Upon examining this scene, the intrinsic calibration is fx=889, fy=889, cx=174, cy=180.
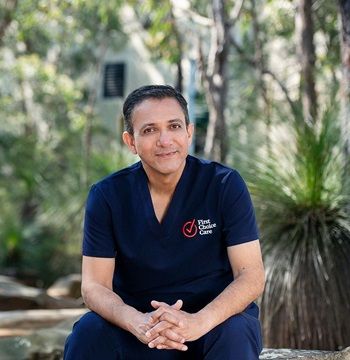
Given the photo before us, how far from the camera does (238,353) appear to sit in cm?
256

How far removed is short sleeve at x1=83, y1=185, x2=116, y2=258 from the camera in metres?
2.83

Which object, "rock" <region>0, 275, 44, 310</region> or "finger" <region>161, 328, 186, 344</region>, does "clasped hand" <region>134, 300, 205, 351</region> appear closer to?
"finger" <region>161, 328, 186, 344</region>

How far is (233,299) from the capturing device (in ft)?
8.66

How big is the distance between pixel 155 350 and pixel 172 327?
18 centimetres

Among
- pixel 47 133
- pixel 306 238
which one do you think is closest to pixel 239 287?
pixel 306 238

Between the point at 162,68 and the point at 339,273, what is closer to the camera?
the point at 339,273

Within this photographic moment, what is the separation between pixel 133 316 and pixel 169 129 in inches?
24.8

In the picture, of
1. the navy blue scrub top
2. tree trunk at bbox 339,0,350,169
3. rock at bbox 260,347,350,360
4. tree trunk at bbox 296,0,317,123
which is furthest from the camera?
tree trunk at bbox 296,0,317,123

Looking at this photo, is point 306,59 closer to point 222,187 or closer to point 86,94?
point 222,187

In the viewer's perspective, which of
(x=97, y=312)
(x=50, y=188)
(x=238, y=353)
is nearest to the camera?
(x=238, y=353)

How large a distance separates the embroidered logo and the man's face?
0.63 feet

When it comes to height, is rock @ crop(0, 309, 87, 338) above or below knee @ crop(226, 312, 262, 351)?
below

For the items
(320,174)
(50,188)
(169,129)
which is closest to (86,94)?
(50,188)

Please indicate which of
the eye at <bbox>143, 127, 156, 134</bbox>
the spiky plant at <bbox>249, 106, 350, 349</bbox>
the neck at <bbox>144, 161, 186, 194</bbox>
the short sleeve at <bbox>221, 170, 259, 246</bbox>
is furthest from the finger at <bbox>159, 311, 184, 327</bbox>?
the spiky plant at <bbox>249, 106, 350, 349</bbox>
